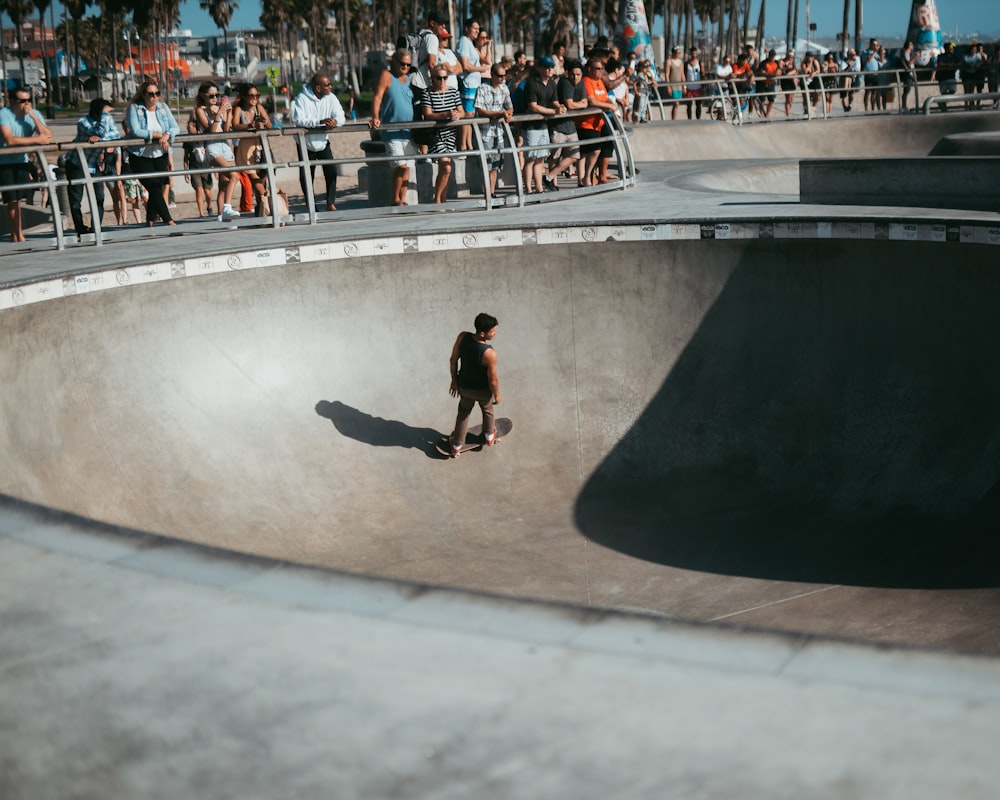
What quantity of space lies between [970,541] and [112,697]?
7.31 meters

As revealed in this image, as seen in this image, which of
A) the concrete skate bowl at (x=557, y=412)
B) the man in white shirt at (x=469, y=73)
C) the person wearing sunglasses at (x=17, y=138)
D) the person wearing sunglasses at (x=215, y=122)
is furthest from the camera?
the man in white shirt at (x=469, y=73)

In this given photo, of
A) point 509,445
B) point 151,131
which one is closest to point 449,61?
point 151,131

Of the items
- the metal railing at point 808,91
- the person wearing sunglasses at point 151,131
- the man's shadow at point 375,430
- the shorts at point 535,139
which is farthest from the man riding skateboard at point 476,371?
the metal railing at point 808,91

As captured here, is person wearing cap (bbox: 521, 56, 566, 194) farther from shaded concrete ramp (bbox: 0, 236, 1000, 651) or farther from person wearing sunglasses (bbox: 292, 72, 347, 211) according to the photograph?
shaded concrete ramp (bbox: 0, 236, 1000, 651)

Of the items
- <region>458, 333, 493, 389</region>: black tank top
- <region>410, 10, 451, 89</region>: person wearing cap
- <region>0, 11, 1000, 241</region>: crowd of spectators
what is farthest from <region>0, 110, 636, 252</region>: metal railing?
<region>458, 333, 493, 389</region>: black tank top

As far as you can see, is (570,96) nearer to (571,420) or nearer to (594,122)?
(594,122)

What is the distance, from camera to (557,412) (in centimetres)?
1070

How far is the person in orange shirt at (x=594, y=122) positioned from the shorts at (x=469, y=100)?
1537 mm

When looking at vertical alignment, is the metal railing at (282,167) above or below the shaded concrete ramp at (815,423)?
above

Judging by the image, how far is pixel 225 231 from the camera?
12.5 meters

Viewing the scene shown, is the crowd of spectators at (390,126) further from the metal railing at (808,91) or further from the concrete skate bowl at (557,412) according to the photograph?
the metal railing at (808,91)

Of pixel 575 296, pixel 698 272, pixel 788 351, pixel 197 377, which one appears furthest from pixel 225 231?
pixel 788 351

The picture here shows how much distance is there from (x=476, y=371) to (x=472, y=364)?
73 mm

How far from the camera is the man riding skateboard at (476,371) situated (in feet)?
31.0
